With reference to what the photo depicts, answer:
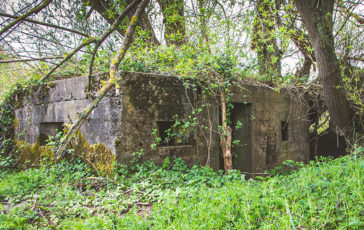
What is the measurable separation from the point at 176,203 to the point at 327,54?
13.0ft

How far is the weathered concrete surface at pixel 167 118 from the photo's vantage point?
4.57 m

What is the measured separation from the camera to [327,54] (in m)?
4.92

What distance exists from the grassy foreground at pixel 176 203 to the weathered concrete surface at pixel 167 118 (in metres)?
0.67

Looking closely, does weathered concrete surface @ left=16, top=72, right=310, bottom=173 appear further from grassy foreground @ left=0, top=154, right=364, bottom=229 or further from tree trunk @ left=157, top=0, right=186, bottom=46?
tree trunk @ left=157, top=0, right=186, bottom=46

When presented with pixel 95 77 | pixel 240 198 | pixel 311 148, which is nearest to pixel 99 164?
pixel 95 77

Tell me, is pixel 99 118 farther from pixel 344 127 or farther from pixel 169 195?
pixel 344 127

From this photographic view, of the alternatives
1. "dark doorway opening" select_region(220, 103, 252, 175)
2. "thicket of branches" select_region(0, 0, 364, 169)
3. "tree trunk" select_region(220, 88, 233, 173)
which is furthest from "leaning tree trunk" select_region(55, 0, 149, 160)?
"dark doorway opening" select_region(220, 103, 252, 175)

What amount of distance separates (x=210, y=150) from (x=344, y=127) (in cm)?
334

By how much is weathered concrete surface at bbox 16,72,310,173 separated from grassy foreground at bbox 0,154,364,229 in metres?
0.67

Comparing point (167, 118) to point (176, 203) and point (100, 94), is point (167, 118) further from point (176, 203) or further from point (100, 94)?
point (176, 203)

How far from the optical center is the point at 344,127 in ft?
20.7

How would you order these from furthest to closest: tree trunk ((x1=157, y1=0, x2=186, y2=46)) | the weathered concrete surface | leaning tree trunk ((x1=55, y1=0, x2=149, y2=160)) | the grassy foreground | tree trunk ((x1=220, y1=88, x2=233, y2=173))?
tree trunk ((x1=220, y1=88, x2=233, y2=173)), tree trunk ((x1=157, y1=0, x2=186, y2=46)), the weathered concrete surface, leaning tree trunk ((x1=55, y1=0, x2=149, y2=160)), the grassy foreground

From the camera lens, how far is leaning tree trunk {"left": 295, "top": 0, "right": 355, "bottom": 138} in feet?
14.6

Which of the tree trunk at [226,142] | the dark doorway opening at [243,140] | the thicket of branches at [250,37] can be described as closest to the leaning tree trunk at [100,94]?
the thicket of branches at [250,37]
